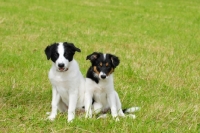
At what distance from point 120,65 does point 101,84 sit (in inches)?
149

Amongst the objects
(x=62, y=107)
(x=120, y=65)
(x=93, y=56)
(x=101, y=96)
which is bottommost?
(x=62, y=107)

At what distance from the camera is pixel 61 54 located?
6.36 metres

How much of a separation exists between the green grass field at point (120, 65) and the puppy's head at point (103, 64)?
715 millimetres

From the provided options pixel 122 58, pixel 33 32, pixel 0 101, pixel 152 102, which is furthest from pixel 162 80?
pixel 33 32

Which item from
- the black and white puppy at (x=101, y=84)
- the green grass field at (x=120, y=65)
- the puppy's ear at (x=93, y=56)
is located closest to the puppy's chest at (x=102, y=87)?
the black and white puppy at (x=101, y=84)

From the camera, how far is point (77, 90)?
6.68 m

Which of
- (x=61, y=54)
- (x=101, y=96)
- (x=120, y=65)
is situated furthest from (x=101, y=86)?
(x=120, y=65)

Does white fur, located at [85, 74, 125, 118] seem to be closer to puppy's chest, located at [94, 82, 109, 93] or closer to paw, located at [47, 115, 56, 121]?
puppy's chest, located at [94, 82, 109, 93]

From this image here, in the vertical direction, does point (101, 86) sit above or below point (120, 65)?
above

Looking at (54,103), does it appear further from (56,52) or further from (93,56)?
(93,56)

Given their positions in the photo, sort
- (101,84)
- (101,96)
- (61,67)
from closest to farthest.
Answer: (61,67), (101,84), (101,96)

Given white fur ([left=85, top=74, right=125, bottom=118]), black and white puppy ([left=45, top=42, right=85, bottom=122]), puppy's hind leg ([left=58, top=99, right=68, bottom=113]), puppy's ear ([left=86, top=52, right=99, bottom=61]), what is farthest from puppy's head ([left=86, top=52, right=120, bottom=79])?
puppy's hind leg ([left=58, top=99, right=68, bottom=113])

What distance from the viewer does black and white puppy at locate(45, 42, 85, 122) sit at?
6383 millimetres

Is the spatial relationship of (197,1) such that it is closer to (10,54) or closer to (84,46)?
(84,46)
